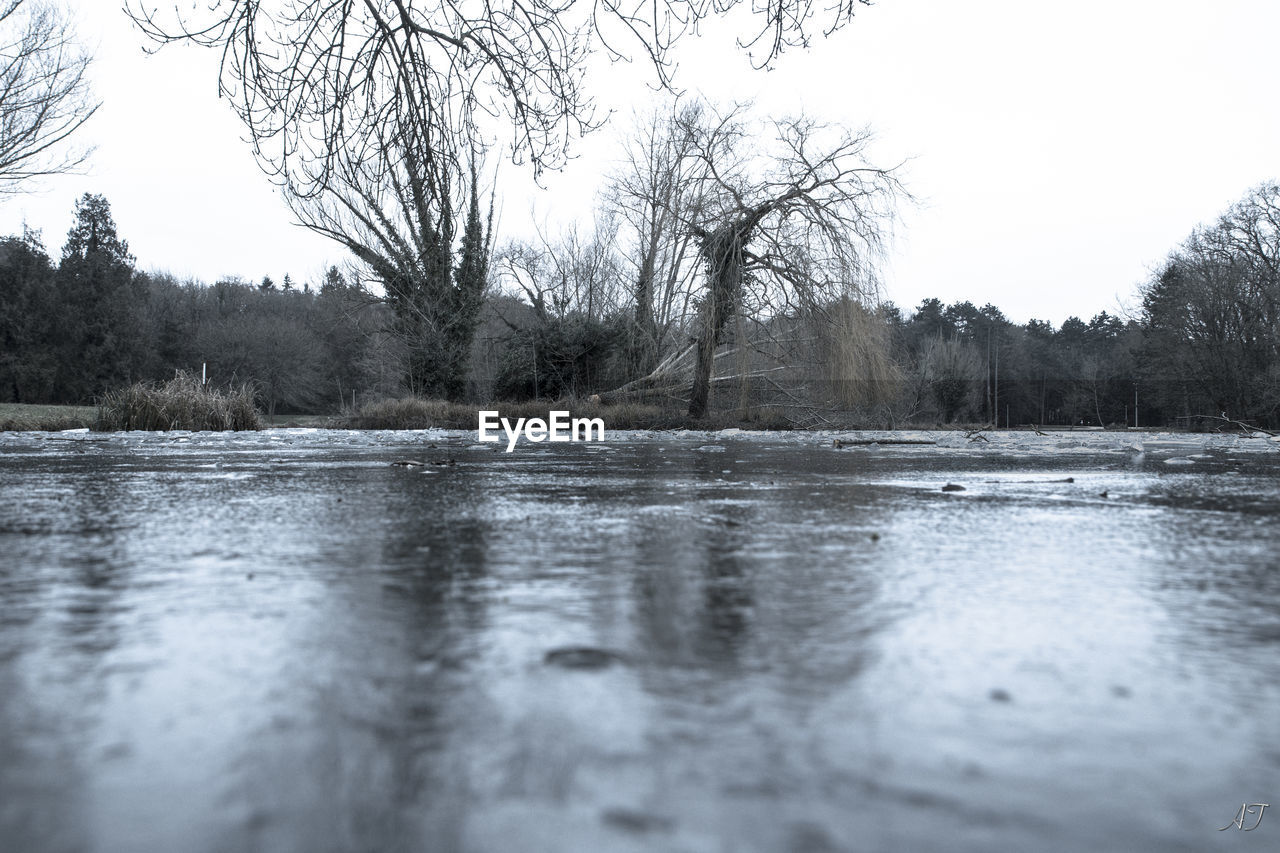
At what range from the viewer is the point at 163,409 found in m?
12.5

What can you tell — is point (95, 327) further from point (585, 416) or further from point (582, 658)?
point (582, 658)

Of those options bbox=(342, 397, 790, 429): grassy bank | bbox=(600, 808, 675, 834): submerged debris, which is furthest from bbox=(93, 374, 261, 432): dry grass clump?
bbox=(600, 808, 675, 834): submerged debris

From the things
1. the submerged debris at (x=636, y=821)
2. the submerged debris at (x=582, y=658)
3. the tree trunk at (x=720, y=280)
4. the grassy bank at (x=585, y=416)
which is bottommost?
the submerged debris at (x=636, y=821)

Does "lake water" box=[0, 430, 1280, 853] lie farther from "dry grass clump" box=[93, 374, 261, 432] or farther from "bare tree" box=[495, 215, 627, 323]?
"bare tree" box=[495, 215, 627, 323]

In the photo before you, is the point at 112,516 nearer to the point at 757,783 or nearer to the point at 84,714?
the point at 84,714

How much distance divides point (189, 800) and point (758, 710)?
571 mm

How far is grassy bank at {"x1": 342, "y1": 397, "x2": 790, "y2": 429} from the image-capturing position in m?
18.0

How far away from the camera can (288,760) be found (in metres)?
0.87

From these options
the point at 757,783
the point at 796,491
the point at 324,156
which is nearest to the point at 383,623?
the point at 757,783
